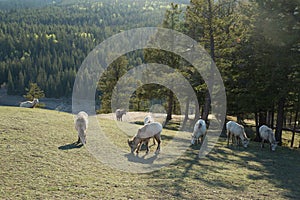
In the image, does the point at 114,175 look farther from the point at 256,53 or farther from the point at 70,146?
the point at 256,53

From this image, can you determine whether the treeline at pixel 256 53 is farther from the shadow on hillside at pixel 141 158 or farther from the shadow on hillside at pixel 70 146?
the shadow on hillside at pixel 70 146

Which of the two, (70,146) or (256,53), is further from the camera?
(256,53)

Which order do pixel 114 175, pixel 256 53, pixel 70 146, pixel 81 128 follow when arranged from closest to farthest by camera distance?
1. pixel 114 175
2. pixel 70 146
3. pixel 81 128
4. pixel 256 53

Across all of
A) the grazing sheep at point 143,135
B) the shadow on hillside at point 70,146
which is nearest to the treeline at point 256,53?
the grazing sheep at point 143,135

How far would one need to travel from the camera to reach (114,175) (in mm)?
13289

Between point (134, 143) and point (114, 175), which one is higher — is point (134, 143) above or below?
above

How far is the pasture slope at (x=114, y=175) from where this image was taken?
1127 centimetres

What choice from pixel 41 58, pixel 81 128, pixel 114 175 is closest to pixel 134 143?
pixel 81 128

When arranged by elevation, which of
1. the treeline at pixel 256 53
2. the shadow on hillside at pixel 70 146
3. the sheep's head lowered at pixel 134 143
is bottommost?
the shadow on hillside at pixel 70 146

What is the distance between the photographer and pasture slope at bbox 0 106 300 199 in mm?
11266

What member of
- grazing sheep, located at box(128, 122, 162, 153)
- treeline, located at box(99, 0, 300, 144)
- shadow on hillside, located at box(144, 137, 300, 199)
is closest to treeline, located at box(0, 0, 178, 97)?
treeline, located at box(99, 0, 300, 144)

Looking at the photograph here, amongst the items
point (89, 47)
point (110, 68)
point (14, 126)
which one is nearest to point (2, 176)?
point (14, 126)

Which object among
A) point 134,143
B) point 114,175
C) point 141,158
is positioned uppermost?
point 134,143

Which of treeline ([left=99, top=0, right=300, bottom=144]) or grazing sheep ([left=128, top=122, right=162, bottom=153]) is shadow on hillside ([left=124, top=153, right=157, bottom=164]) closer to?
grazing sheep ([left=128, top=122, right=162, bottom=153])
